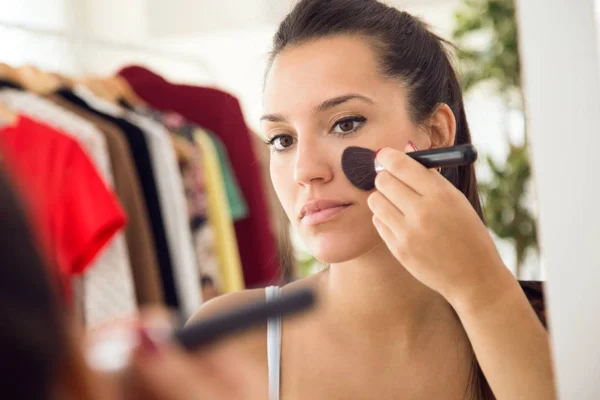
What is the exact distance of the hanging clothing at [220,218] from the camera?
1.07 m

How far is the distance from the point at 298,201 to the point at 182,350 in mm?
324

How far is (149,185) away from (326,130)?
532mm

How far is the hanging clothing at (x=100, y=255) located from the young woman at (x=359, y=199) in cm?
32

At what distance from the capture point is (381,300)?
0.53 m

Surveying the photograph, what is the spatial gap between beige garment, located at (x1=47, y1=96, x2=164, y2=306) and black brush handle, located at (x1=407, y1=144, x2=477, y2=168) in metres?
0.55

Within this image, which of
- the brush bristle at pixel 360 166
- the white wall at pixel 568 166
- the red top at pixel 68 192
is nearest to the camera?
the white wall at pixel 568 166

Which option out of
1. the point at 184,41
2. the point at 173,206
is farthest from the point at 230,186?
the point at 184,41

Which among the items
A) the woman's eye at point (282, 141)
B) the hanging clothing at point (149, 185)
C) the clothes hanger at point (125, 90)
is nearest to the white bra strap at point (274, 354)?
the woman's eye at point (282, 141)

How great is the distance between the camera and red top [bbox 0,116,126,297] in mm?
781

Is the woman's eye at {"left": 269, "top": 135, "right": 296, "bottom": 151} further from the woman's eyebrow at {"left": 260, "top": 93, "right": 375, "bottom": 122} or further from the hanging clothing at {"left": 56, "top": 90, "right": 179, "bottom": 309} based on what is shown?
the hanging clothing at {"left": 56, "top": 90, "right": 179, "bottom": 309}

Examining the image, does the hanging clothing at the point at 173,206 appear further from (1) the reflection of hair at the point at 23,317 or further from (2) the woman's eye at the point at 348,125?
(1) the reflection of hair at the point at 23,317

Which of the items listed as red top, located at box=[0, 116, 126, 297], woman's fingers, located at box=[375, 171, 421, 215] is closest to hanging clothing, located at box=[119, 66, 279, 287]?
red top, located at box=[0, 116, 126, 297]

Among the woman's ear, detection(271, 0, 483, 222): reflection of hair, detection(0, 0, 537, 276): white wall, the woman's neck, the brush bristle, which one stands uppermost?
detection(0, 0, 537, 276): white wall

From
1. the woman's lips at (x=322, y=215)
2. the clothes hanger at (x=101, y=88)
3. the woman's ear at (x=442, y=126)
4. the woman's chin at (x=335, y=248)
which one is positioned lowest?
the woman's chin at (x=335, y=248)
